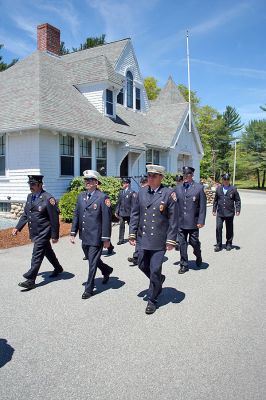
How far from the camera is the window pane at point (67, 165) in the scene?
53.9 feet

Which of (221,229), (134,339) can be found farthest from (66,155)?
(134,339)

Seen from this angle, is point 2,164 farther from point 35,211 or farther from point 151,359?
point 151,359

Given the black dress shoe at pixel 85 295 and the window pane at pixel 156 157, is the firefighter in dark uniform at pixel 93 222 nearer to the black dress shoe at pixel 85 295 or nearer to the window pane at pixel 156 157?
the black dress shoe at pixel 85 295

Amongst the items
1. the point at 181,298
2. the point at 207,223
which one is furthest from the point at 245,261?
the point at 207,223

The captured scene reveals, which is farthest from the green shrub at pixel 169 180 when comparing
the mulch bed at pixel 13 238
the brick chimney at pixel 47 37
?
the brick chimney at pixel 47 37

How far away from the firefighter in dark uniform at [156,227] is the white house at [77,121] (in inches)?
384

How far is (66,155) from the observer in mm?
16547

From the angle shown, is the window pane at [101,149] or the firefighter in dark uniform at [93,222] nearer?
the firefighter in dark uniform at [93,222]

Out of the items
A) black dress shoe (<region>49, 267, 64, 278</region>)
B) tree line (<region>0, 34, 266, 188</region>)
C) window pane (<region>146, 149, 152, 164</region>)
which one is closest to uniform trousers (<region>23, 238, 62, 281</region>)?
black dress shoe (<region>49, 267, 64, 278</region>)

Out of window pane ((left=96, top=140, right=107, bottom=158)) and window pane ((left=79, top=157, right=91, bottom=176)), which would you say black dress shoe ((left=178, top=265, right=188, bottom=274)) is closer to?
window pane ((left=79, top=157, right=91, bottom=176))

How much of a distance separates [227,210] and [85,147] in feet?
31.7

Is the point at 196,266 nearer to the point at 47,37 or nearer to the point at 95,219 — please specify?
the point at 95,219

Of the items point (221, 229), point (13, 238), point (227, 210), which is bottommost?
point (13, 238)

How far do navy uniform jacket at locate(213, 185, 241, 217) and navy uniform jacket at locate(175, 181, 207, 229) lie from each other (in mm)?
2049
